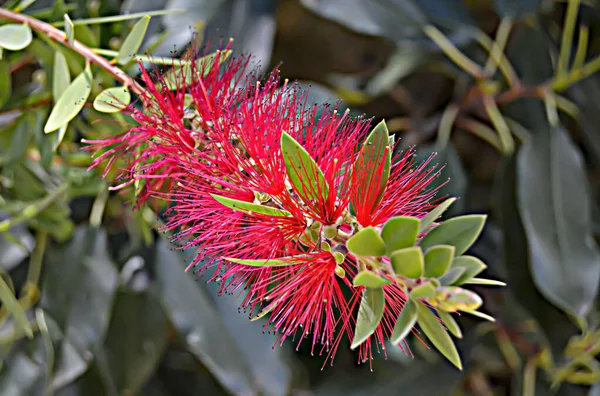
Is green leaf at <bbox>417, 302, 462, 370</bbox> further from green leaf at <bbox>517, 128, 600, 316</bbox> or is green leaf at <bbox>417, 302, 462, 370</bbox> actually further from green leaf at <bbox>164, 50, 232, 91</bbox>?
green leaf at <bbox>517, 128, 600, 316</bbox>

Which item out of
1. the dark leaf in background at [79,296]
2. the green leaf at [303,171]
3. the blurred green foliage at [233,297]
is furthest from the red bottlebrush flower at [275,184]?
the dark leaf in background at [79,296]

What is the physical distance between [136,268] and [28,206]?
19cm

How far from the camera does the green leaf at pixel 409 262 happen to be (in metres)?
0.27

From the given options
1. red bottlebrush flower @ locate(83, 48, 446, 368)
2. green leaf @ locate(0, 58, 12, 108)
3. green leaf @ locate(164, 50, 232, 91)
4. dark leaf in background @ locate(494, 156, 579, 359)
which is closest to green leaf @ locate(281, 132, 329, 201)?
red bottlebrush flower @ locate(83, 48, 446, 368)

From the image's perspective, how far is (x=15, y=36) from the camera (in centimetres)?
41

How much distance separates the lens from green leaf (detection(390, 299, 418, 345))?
0.27 meters

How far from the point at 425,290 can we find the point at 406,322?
2 centimetres

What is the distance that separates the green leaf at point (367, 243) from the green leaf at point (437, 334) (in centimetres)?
4

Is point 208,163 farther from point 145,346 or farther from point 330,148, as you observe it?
point 145,346

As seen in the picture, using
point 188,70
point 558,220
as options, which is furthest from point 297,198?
point 558,220

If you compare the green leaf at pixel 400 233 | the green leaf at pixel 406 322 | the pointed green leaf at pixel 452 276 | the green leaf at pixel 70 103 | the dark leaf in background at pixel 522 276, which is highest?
the green leaf at pixel 400 233

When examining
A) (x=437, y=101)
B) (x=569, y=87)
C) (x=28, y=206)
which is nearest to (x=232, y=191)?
(x=28, y=206)

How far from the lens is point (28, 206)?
584mm

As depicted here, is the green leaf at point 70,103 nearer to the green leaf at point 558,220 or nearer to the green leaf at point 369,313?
the green leaf at point 369,313
